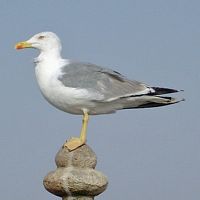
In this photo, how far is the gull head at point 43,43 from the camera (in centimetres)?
582

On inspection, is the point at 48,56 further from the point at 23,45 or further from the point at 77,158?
the point at 77,158

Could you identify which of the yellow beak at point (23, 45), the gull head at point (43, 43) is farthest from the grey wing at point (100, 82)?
the yellow beak at point (23, 45)

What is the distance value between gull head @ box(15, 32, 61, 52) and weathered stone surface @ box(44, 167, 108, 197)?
1531 millimetres

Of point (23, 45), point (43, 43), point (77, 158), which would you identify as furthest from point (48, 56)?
point (77, 158)

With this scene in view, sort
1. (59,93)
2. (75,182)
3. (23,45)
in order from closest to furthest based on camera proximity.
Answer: (75,182), (59,93), (23,45)

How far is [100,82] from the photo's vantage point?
18.3 feet

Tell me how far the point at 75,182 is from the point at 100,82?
1.23 metres

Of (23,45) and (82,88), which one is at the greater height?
(23,45)

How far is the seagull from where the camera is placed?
542 centimetres

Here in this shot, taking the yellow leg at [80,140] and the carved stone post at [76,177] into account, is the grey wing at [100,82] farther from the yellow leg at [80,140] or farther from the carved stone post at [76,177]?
the carved stone post at [76,177]

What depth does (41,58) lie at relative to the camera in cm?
575

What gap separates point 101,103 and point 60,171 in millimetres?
924

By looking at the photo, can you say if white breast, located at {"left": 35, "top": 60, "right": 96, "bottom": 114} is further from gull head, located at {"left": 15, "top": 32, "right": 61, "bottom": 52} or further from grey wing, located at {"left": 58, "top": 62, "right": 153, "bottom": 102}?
gull head, located at {"left": 15, "top": 32, "right": 61, "bottom": 52}

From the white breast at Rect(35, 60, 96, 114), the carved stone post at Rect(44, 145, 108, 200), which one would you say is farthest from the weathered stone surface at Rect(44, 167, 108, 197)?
the white breast at Rect(35, 60, 96, 114)
